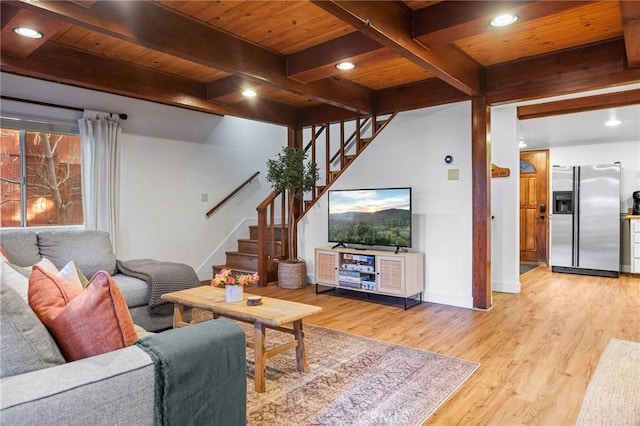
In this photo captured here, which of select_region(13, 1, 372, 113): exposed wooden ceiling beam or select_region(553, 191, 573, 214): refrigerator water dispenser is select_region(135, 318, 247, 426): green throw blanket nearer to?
select_region(13, 1, 372, 113): exposed wooden ceiling beam

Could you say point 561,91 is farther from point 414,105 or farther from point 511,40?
point 414,105

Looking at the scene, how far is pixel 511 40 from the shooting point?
10.7 feet

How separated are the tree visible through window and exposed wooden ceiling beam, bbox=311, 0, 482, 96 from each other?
11.9 feet

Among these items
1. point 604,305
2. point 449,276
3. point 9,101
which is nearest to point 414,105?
point 449,276

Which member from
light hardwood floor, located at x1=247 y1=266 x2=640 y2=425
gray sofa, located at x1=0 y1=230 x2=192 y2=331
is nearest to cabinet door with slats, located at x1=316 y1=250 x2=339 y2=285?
light hardwood floor, located at x1=247 y1=266 x2=640 y2=425

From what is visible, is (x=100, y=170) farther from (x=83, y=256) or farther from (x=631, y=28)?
(x=631, y=28)

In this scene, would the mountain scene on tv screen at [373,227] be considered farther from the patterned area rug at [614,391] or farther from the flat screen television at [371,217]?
the patterned area rug at [614,391]

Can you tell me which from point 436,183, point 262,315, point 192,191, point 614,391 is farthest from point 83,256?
point 614,391

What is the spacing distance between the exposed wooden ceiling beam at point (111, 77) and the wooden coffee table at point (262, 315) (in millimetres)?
2191

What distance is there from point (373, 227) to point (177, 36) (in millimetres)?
2773

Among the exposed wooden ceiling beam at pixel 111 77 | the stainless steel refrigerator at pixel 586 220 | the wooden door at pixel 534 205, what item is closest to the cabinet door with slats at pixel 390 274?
the exposed wooden ceiling beam at pixel 111 77

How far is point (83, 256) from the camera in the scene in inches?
130

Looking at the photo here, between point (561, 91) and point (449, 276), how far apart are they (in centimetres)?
210

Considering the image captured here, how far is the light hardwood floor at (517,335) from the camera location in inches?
85.7
